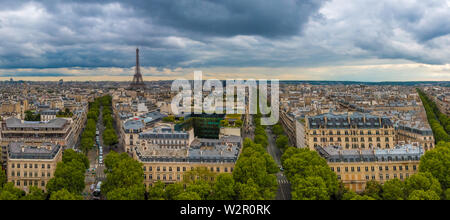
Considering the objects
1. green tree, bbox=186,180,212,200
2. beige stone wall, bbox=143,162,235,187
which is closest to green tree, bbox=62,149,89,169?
beige stone wall, bbox=143,162,235,187

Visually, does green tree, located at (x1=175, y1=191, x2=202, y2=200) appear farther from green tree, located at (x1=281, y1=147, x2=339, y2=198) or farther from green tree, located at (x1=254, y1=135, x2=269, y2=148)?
green tree, located at (x1=254, y1=135, x2=269, y2=148)

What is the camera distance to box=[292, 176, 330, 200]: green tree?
128 ft

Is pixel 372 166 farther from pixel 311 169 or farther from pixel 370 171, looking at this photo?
pixel 311 169

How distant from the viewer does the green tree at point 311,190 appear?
39031mm

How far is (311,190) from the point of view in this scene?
128 ft

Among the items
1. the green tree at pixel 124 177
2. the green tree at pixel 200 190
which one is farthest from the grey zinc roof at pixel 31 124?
the green tree at pixel 200 190

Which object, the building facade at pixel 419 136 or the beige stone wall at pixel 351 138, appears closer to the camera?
the building facade at pixel 419 136

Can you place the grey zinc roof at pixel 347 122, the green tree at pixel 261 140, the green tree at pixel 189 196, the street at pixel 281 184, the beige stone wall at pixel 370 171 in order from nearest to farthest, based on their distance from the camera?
the green tree at pixel 189 196 < the beige stone wall at pixel 370 171 < the street at pixel 281 184 < the grey zinc roof at pixel 347 122 < the green tree at pixel 261 140

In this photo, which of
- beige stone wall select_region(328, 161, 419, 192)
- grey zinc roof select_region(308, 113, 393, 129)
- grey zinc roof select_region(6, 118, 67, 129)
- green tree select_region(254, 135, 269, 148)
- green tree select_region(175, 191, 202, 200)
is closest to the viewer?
green tree select_region(175, 191, 202, 200)

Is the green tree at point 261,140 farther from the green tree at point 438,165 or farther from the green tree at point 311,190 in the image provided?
the green tree at point 438,165

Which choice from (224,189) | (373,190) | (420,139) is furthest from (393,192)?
(420,139)
